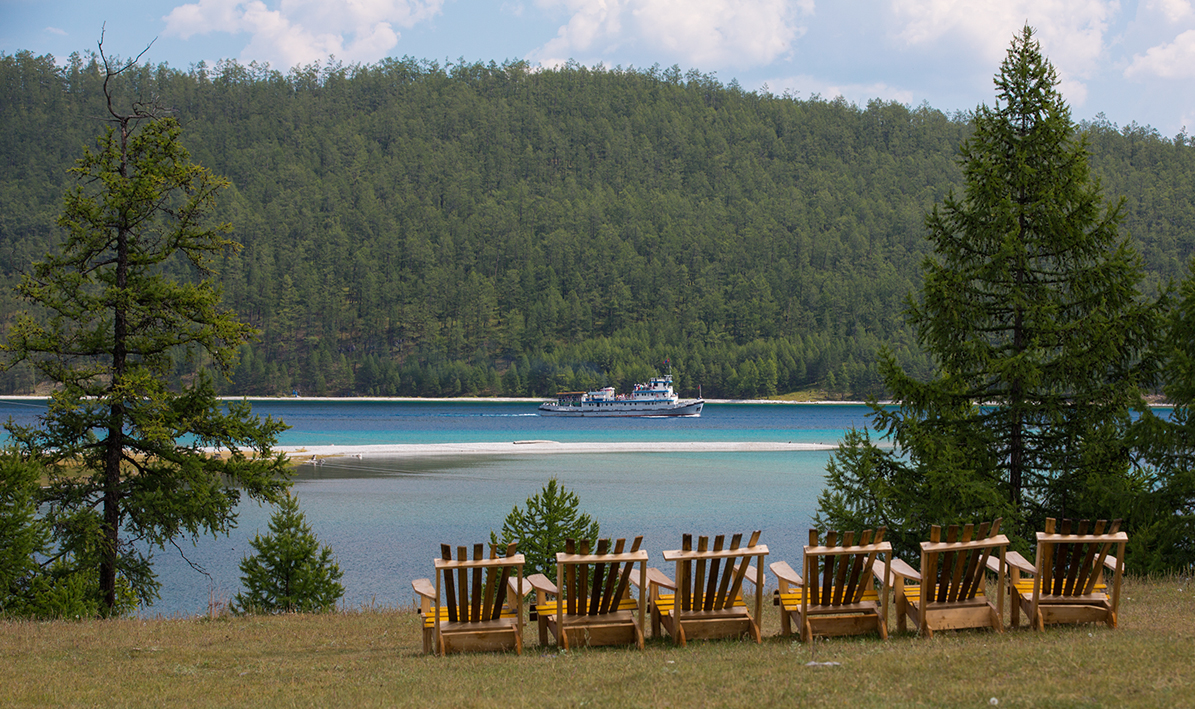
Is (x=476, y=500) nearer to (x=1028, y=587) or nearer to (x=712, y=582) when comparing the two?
(x=712, y=582)

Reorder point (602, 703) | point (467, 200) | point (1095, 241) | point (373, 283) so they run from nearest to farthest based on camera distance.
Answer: point (602, 703) < point (1095, 241) < point (373, 283) < point (467, 200)

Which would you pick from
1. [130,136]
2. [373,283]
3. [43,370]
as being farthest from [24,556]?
[373,283]

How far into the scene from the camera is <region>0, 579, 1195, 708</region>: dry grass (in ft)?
17.6

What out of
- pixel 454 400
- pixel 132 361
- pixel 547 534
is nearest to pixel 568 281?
pixel 454 400

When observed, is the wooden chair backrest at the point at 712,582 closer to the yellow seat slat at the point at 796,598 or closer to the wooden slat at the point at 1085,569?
the yellow seat slat at the point at 796,598

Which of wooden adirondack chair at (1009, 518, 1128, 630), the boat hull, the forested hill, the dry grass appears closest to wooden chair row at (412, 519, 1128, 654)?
wooden adirondack chair at (1009, 518, 1128, 630)

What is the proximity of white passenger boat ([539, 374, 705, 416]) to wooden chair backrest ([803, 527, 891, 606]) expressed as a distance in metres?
104

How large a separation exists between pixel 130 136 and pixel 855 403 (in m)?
126

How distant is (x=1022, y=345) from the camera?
45.6 feet

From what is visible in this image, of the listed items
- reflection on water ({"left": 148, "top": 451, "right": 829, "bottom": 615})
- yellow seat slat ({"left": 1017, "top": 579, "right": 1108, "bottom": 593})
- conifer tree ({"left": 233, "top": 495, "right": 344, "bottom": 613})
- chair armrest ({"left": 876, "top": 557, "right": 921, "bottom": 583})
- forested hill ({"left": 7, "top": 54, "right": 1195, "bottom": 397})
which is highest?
forested hill ({"left": 7, "top": 54, "right": 1195, "bottom": 397})

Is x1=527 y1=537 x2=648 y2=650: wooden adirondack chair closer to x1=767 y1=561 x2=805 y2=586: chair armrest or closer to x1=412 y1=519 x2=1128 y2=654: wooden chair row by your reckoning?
x1=412 y1=519 x2=1128 y2=654: wooden chair row

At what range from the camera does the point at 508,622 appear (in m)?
7.32

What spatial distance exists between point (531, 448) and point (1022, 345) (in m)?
54.2

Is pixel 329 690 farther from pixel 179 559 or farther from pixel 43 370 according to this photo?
pixel 179 559
